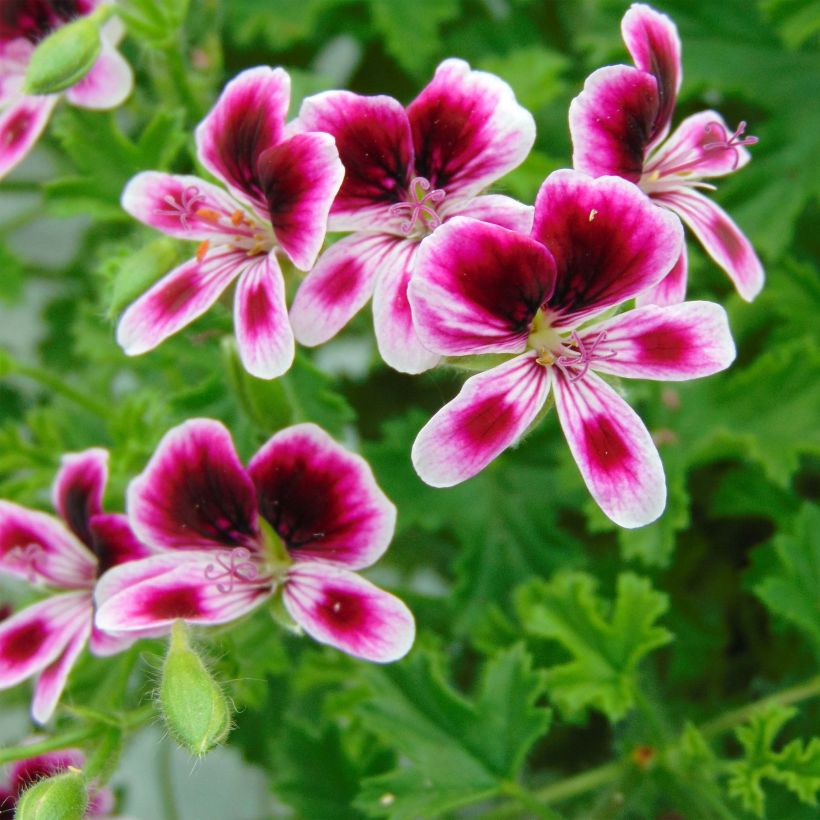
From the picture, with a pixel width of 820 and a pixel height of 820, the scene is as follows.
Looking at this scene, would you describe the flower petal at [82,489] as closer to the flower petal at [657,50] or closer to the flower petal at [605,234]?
the flower petal at [605,234]

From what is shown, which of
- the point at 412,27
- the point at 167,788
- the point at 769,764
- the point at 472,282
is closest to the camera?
the point at 472,282

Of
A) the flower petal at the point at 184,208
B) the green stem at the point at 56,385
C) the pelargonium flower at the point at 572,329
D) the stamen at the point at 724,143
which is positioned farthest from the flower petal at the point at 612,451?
the green stem at the point at 56,385

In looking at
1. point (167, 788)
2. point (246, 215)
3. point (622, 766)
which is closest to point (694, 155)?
point (246, 215)

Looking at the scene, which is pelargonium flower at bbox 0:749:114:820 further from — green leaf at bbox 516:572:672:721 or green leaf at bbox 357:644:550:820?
green leaf at bbox 516:572:672:721

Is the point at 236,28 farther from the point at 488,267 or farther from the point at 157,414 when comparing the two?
the point at 488,267

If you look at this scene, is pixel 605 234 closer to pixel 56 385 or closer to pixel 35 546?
pixel 35 546

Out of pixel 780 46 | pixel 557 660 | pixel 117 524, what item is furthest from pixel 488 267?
pixel 780 46

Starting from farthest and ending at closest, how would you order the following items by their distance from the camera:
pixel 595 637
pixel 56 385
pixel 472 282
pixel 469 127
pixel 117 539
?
pixel 56 385 → pixel 595 637 → pixel 117 539 → pixel 469 127 → pixel 472 282
